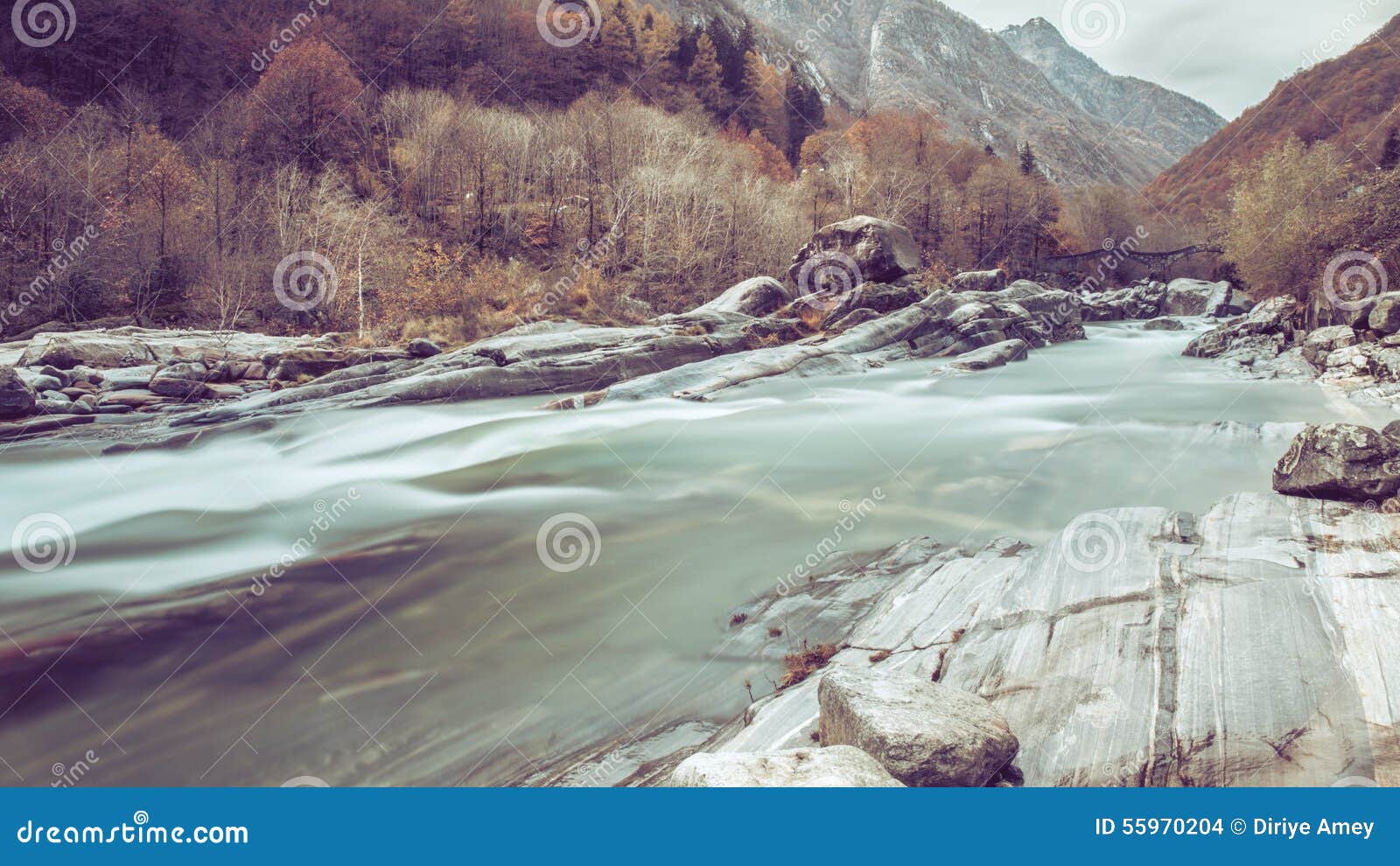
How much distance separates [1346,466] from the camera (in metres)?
4.88

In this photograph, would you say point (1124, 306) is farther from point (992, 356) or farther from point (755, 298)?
point (755, 298)

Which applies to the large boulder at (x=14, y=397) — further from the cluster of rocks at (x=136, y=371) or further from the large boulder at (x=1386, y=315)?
the large boulder at (x=1386, y=315)

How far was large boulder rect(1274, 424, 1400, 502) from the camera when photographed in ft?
15.6

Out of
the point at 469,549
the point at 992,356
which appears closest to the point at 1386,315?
the point at 992,356

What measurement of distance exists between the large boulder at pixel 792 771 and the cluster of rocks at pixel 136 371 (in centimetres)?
1334

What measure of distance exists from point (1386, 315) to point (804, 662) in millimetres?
17071

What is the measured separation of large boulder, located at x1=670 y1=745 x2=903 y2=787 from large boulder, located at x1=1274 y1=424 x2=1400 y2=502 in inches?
180

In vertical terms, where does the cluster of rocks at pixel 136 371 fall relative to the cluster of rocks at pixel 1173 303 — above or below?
below

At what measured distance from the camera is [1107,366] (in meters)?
19.0

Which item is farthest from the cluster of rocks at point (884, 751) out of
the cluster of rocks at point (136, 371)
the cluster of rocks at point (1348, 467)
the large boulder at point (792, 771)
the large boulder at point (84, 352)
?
the large boulder at point (84, 352)

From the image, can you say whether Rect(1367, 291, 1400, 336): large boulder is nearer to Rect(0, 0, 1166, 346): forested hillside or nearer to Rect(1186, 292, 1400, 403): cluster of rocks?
Rect(1186, 292, 1400, 403): cluster of rocks

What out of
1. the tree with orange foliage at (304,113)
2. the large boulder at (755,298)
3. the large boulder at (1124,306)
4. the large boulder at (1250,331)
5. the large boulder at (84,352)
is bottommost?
the large boulder at (84,352)

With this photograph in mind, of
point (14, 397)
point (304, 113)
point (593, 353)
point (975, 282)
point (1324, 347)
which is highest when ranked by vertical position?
point (304, 113)

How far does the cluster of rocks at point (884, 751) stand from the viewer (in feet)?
8.55
